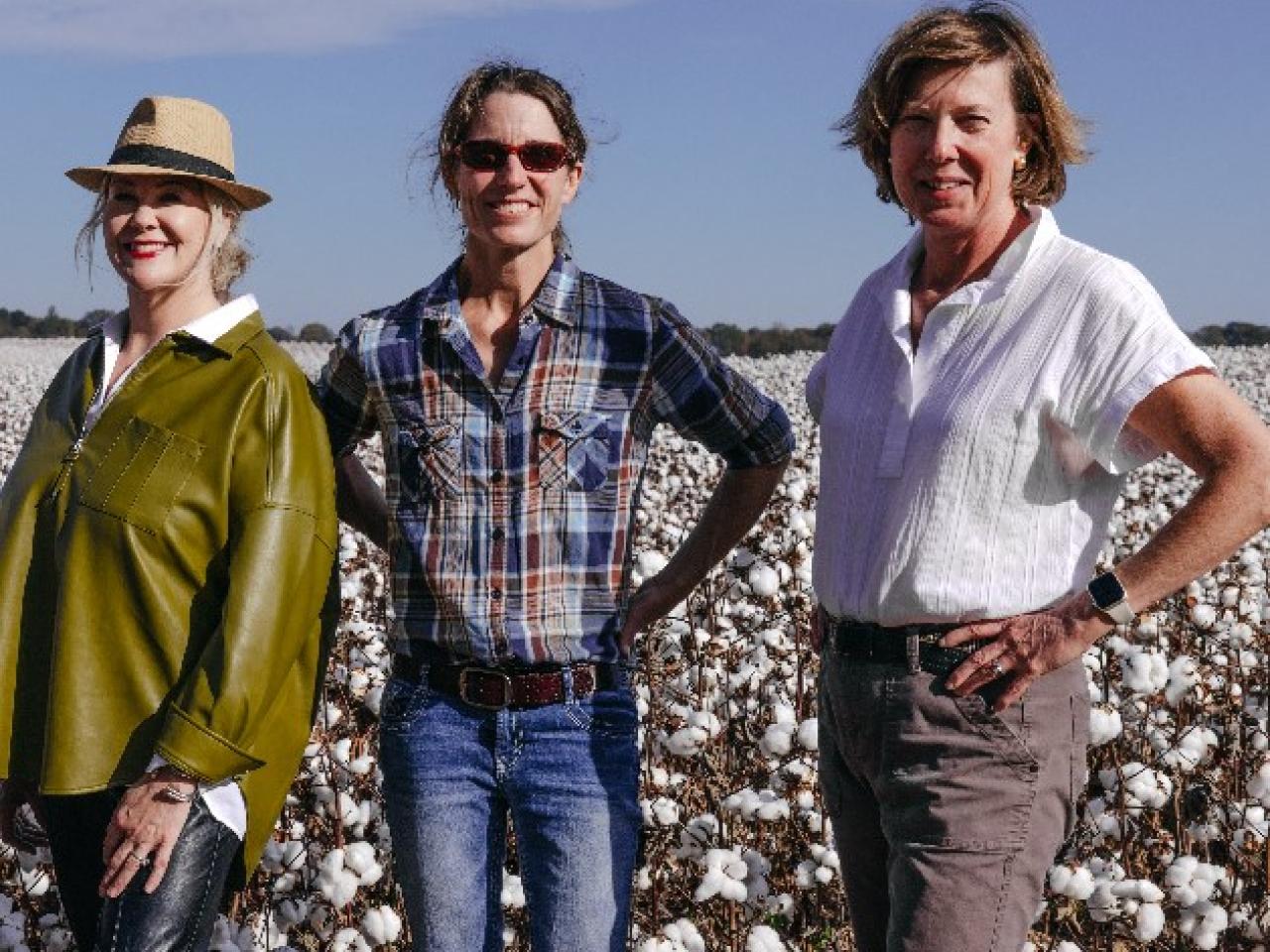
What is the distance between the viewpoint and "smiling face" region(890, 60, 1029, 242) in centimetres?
296

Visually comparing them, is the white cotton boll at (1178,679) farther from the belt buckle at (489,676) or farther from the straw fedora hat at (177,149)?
the straw fedora hat at (177,149)

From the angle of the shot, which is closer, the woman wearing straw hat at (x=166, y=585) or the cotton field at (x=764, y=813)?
the woman wearing straw hat at (x=166, y=585)

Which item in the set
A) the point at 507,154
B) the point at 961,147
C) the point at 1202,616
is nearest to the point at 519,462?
the point at 507,154

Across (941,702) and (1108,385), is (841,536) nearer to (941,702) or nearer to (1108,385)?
(941,702)

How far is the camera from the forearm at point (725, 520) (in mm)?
3629

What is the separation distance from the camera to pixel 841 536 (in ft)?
10.1

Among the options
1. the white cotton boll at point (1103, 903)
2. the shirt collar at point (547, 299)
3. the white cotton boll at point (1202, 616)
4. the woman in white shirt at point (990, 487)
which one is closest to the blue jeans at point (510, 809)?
the woman in white shirt at point (990, 487)

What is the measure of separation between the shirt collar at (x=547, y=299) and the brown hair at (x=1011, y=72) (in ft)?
2.16

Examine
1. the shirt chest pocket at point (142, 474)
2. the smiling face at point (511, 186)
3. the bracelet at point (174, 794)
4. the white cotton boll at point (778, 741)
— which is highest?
the smiling face at point (511, 186)

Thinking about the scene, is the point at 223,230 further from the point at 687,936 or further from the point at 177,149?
the point at 687,936

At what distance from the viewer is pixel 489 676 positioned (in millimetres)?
3131

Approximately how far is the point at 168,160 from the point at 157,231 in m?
0.14

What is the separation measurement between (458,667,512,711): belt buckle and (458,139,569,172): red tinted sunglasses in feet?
3.16

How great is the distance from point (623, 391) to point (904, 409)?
23.5 inches
